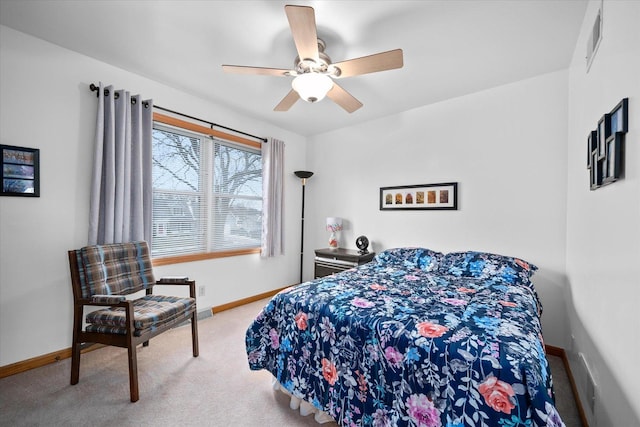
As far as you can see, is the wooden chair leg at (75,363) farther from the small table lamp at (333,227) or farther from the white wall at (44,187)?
the small table lamp at (333,227)

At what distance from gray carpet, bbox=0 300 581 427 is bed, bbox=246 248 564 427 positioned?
0.74 feet

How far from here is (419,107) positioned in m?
3.45

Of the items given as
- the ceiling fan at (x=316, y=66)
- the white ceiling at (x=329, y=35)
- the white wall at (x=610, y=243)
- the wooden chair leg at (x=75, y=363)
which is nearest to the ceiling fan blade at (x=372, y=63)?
the ceiling fan at (x=316, y=66)

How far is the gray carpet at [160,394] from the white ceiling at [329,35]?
259cm

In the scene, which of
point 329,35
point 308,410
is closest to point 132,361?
point 308,410

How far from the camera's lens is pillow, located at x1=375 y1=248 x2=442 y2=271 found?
2.84 meters

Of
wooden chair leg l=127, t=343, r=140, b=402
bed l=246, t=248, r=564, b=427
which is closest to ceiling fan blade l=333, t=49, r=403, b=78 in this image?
bed l=246, t=248, r=564, b=427

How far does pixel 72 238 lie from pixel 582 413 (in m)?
3.98

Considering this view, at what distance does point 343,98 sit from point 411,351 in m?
2.08

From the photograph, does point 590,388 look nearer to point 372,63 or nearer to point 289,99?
point 372,63

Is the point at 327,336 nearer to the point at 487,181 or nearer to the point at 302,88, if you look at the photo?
the point at 302,88

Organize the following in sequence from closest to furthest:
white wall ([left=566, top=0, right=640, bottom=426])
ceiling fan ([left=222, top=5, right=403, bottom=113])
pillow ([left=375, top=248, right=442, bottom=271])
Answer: white wall ([left=566, top=0, right=640, bottom=426]), ceiling fan ([left=222, top=5, right=403, bottom=113]), pillow ([left=375, top=248, right=442, bottom=271])

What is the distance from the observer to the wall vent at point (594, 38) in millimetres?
1545

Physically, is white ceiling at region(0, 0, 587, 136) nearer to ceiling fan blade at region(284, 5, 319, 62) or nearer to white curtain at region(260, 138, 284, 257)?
ceiling fan blade at region(284, 5, 319, 62)
